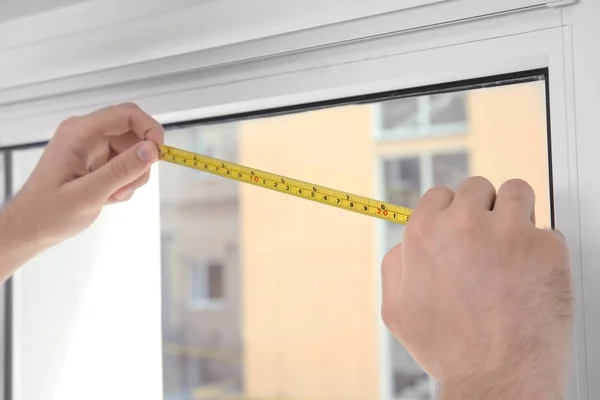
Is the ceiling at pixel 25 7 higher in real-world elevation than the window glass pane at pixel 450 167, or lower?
higher

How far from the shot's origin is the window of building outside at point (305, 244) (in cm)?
165

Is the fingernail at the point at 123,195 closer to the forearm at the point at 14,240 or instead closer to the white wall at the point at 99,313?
the forearm at the point at 14,240

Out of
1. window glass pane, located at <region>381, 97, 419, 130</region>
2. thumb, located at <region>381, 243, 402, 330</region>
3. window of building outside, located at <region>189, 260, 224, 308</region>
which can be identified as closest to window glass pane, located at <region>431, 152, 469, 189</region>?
window glass pane, located at <region>381, 97, 419, 130</region>

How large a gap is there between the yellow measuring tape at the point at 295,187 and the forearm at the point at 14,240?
0.24m

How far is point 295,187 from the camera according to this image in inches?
32.3

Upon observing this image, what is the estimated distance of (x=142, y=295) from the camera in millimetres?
1298

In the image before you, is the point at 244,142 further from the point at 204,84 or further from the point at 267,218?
the point at 204,84

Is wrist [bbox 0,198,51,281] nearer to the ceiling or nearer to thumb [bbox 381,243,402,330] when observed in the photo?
the ceiling

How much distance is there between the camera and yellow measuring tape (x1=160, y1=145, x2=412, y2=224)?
757 mm

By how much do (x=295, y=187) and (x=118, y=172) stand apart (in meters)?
0.24

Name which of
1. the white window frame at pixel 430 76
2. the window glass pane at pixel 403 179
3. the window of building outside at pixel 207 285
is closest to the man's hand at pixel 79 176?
the white window frame at pixel 430 76

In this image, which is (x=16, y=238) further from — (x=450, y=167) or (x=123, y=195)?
(x=450, y=167)

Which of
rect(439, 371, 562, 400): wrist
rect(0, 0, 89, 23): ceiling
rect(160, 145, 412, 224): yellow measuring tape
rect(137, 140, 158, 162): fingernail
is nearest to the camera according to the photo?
rect(439, 371, 562, 400): wrist

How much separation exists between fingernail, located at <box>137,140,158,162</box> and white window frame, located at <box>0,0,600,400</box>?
0.14m
